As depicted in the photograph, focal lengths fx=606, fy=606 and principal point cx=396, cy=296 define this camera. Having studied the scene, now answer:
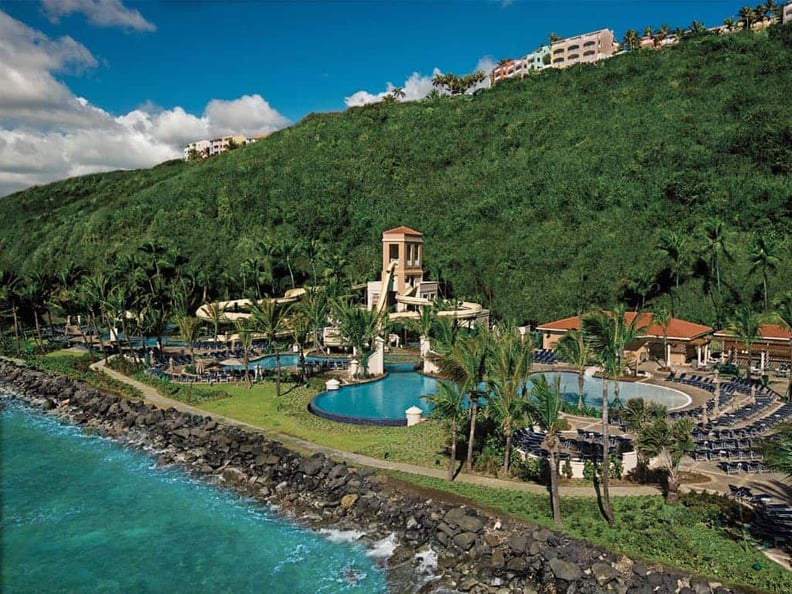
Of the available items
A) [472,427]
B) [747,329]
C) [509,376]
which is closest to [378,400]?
[472,427]

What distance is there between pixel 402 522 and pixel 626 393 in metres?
19.1

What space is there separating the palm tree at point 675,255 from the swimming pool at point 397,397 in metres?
15.4

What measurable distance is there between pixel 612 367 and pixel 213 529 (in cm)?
1402

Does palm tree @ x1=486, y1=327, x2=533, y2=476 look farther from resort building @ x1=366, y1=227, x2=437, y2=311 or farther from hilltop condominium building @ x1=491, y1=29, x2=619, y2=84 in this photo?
hilltop condominium building @ x1=491, y1=29, x2=619, y2=84

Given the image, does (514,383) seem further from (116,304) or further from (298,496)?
(116,304)

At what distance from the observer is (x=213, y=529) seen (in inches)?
805

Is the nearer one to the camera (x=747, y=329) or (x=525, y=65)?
(x=747, y=329)

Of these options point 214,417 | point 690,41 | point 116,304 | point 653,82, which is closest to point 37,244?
point 116,304

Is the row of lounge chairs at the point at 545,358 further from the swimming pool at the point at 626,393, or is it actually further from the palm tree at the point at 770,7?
the palm tree at the point at 770,7

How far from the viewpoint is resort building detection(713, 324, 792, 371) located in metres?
39.2

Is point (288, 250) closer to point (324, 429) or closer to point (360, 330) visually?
point (360, 330)

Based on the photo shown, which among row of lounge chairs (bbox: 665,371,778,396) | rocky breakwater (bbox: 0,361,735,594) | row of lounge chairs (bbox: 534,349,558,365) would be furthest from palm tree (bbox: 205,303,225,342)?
row of lounge chairs (bbox: 665,371,778,396)

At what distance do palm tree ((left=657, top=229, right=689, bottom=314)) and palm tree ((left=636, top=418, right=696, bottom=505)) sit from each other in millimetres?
31435

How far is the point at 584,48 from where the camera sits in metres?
124
